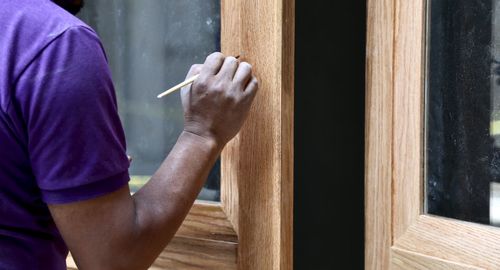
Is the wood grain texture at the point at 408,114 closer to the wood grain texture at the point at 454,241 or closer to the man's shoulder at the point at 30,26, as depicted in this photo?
the wood grain texture at the point at 454,241

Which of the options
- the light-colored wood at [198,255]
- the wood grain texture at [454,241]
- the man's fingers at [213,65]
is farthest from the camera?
the light-colored wood at [198,255]

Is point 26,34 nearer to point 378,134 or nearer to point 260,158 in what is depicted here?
point 260,158

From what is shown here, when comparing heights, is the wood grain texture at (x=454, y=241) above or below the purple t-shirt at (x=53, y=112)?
below

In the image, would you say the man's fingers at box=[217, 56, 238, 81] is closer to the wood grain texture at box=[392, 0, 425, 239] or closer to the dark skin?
the dark skin

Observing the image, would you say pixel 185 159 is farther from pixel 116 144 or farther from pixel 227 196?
pixel 227 196

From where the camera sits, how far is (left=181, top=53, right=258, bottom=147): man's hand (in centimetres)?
91

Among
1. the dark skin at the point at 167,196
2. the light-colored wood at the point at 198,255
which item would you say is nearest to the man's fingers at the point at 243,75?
the dark skin at the point at 167,196

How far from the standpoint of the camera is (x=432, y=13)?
93cm

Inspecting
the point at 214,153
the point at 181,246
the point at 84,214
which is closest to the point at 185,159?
the point at 214,153

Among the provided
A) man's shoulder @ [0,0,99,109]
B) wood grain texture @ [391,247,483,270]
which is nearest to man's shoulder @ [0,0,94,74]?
man's shoulder @ [0,0,99,109]

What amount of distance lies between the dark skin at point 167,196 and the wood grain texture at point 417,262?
31 cm

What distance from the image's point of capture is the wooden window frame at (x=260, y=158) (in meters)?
0.98

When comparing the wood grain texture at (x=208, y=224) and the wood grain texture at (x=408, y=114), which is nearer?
the wood grain texture at (x=408, y=114)

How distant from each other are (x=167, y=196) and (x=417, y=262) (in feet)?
1.23
